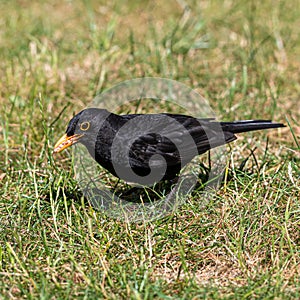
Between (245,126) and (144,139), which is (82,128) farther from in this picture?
(245,126)

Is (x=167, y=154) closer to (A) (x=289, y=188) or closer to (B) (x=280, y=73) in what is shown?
(A) (x=289, y=188)

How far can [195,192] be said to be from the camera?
190 inches

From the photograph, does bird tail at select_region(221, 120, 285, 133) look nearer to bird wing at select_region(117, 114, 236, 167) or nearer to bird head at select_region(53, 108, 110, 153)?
bird wing at select_region(117, 114, 236, 167)

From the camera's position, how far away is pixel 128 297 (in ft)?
12.0

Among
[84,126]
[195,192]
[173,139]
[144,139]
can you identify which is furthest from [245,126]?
[84,126]

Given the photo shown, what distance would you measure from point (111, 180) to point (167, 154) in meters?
0.69

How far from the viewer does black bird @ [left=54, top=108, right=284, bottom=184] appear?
4.77 meters

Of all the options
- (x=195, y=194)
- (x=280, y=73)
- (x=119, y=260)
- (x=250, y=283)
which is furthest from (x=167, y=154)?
(x=280, y=73)

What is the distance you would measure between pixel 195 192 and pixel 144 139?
23.6 inches

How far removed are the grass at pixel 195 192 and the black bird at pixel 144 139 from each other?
0.80 ft

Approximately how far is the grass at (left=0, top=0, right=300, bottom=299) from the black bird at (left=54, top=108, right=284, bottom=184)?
0.80ft

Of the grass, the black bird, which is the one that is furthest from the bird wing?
the grass

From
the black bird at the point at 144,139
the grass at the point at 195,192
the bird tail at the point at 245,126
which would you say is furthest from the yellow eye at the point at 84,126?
the bird tail at the point at 245,126

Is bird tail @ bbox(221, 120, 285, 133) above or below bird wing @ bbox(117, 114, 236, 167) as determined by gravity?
above
